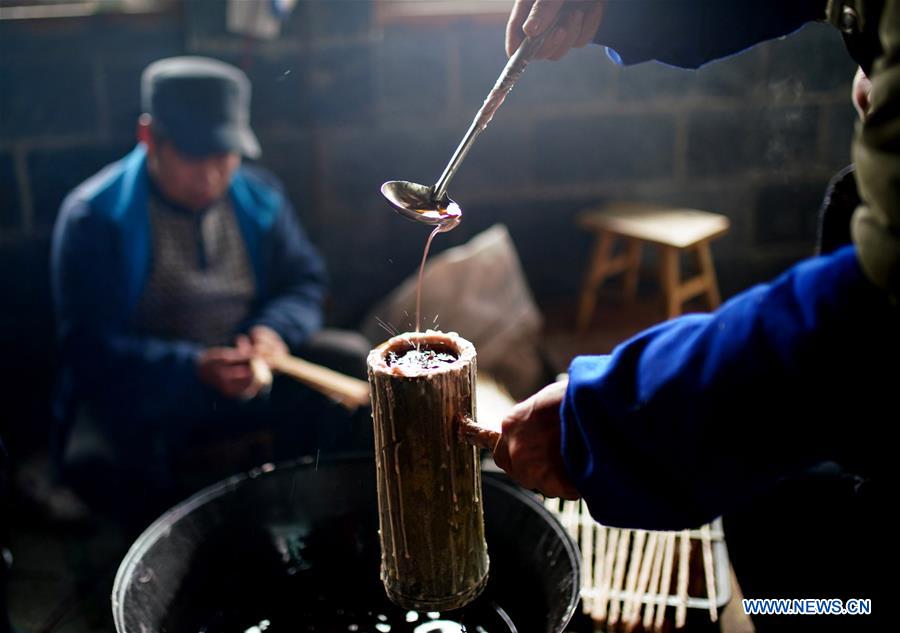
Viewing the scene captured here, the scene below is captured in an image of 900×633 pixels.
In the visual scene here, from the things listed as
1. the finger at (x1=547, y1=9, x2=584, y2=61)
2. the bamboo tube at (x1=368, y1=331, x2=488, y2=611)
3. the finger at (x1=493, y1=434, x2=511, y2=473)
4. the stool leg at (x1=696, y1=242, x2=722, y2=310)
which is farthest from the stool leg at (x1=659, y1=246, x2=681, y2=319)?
the finger at (x1=493, y1=434, x2=511, y2=473)

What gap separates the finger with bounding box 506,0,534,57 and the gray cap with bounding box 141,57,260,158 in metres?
1.58

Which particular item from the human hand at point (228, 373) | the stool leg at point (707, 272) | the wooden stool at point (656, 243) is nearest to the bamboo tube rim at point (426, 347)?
the human hand at point (228, 373)

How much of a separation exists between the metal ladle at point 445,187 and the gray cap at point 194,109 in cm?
155

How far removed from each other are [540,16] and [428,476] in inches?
37.8

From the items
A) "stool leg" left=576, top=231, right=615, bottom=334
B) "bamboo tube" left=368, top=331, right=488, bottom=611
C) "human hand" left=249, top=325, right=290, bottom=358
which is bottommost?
"stool leg" left=576, top=231, right=615, bottom=334

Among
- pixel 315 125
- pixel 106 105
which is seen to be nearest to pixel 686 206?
pixel 315 125

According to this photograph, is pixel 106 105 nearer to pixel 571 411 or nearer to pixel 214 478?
pixel 214 478

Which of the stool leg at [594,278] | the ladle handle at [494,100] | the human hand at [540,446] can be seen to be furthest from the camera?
the stool leg at [594,278]

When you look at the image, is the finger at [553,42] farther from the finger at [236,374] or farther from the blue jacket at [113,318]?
the blue jacket at [113,318]

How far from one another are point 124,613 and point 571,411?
966mm

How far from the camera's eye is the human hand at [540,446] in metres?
1.39

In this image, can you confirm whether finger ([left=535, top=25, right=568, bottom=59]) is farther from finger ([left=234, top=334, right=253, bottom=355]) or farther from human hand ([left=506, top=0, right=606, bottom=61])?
finger ([left=234, top=334, right=253, bottom=355])

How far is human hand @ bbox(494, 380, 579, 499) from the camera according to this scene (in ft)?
4.56

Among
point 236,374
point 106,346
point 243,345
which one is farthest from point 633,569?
point 106,346
